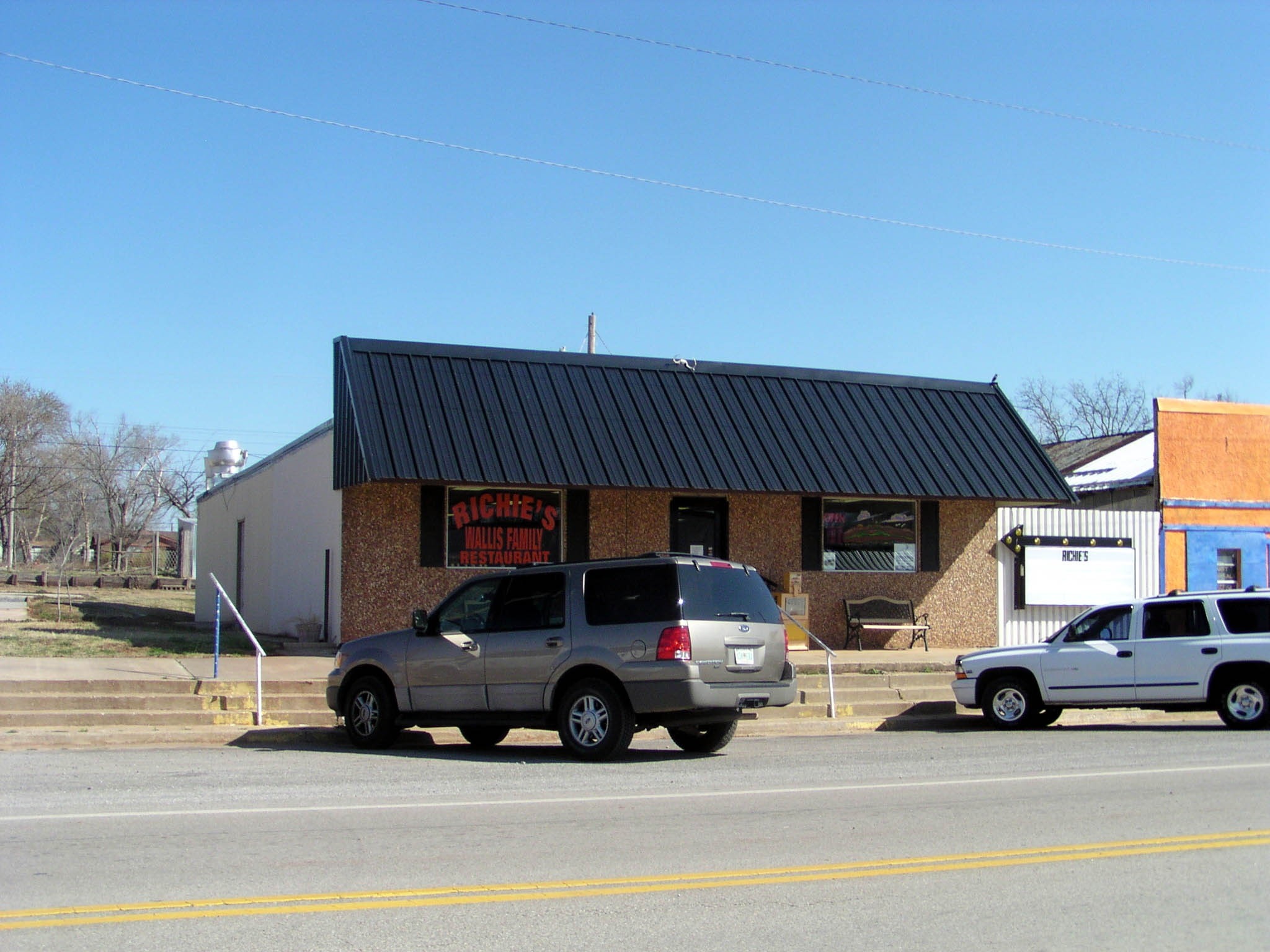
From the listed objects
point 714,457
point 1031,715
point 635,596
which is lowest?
point 1031,715

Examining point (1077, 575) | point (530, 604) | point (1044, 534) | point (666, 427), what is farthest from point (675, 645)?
point (1077, 575)

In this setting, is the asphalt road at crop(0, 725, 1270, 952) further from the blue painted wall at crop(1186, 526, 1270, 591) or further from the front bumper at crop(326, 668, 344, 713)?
the blue painted wall at crop(1186, 526, 1270, 591)

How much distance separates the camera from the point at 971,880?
23.2 feet

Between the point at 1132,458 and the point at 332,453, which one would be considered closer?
the point at 332,453

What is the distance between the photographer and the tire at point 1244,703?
15359 millimetres

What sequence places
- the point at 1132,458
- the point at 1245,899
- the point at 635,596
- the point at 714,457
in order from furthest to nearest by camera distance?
the point at 1132,458 < the point at 714,457 < the point at 635,596 < the point at 1245,899

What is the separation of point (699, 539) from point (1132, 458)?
1561cm

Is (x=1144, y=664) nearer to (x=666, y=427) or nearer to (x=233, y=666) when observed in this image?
(x=666, y=427)

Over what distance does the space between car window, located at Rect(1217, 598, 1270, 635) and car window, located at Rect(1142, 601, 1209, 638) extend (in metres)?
0.24

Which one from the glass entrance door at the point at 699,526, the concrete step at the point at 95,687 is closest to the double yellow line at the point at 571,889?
the concrete step at the point at 95,687

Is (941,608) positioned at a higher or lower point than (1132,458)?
lower

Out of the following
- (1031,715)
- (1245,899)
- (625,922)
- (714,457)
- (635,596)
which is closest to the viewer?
(625,922)

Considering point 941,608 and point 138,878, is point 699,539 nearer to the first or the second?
point 941,608

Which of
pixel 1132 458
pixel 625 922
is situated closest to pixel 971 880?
pixel 625 922
